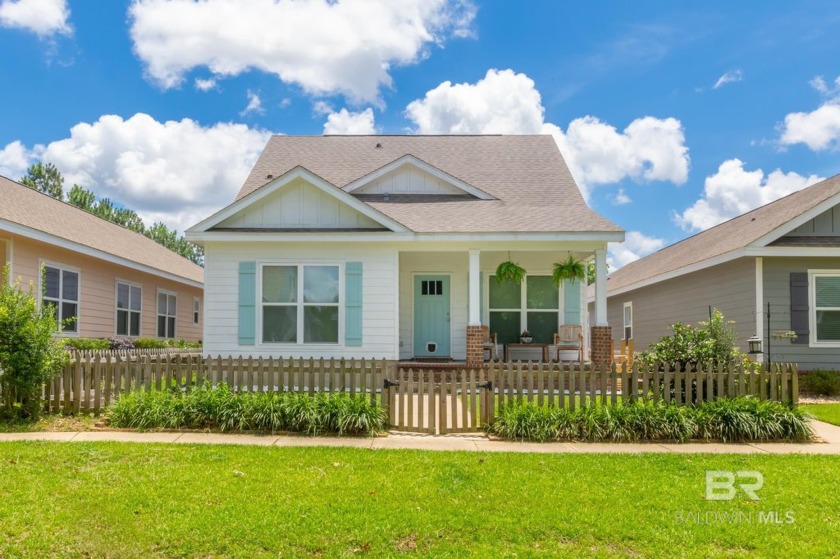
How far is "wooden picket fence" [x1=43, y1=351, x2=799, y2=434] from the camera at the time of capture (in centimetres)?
887

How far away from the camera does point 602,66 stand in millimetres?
14992

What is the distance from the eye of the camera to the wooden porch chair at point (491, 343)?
1446 centimetres

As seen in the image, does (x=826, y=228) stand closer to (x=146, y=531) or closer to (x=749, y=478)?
(x=749, y=478)

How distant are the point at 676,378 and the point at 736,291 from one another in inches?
284

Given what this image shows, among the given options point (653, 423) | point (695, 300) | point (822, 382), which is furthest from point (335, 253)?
point (822, 382)

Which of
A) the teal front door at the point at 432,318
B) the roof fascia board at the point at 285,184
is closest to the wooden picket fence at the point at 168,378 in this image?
the roof fascia board at the point at 285,184

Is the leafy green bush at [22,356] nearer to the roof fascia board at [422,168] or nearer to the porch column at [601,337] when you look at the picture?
the roof fascia board at [422,168]

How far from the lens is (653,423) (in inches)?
328

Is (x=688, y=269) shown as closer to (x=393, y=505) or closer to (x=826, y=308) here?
(x=826, y=308)

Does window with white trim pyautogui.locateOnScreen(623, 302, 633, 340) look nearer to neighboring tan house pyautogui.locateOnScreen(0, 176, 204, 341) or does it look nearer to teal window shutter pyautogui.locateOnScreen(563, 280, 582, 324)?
teal window shutter pyautogui.locateOnScreen(563, 280, 582, 324)

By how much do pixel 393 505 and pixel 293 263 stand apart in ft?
28.2

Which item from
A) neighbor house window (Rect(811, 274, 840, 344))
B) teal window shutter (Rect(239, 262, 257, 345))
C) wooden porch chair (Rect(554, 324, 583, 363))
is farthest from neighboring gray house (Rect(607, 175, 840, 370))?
teal window shutter (Rect(239, 262, 257, 345))

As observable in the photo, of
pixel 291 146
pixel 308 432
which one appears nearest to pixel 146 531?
pixel 308 432

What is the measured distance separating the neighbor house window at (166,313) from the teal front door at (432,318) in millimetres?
10961
